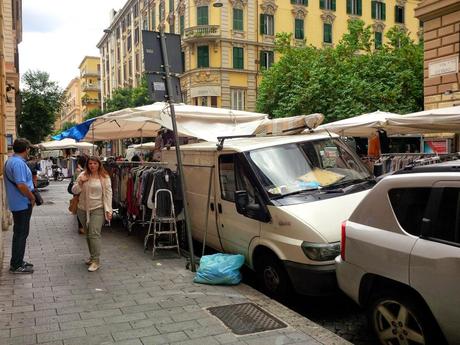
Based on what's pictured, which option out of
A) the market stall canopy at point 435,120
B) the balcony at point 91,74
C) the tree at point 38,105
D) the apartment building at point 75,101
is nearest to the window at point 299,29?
the tree at point 38,105

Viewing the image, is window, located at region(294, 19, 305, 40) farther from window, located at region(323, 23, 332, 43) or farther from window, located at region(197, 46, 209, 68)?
window, located at region(197, 46, 209, 68)

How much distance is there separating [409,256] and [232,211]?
3229mm

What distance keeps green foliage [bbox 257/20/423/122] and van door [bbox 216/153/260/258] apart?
1907cm

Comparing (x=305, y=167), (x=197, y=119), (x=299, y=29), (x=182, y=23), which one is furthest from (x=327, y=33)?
(x=305, y=167)

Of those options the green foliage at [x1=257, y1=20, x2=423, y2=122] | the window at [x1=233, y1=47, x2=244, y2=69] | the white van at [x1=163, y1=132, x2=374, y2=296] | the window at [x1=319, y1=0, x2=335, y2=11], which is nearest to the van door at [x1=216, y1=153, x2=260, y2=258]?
the white van at [x1=163, y1=132, x2=374, y2=296]

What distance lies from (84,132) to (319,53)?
68.0 ft

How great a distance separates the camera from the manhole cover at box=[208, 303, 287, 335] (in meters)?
4.58

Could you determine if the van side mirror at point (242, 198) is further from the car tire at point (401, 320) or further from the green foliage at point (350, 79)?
the green foliage at point (350, 79)

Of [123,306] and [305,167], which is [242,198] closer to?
[305,167]

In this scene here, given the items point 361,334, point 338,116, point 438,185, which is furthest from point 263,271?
point 338,116

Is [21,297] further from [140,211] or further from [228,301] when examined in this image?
[140,211]

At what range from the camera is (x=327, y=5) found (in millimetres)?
44656

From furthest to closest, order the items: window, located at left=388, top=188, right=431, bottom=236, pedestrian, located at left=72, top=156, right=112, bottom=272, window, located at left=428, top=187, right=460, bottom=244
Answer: pedestrian, located at left=72, top=156, right=112, bottom=272 < window, located at left=388, top=188, right=431, bottom=236 < window, located at left=428, top=187, right=460, bottom=244

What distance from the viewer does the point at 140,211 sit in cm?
948
